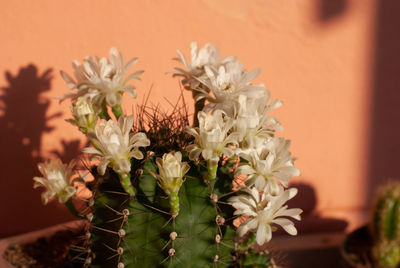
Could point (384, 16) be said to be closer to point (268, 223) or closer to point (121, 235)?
point (268, 223)

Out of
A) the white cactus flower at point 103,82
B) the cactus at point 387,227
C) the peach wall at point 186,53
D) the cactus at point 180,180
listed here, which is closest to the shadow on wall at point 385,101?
the peach wall at point 186,53

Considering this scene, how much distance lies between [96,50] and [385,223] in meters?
0.74

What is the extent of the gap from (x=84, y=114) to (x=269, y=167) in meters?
0.24

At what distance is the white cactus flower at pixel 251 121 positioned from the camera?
20.9 inches

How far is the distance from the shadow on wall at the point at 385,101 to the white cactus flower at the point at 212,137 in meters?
0.67

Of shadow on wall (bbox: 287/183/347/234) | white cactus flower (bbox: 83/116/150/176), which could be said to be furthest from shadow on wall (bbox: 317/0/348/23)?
white cactus flower (bbox: 83/116/150/176)

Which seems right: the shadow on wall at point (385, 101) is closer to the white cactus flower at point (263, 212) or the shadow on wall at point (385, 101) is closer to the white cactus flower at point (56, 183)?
the white cactus flower at point (263, 212)

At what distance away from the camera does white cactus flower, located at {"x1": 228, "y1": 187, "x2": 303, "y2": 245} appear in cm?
54

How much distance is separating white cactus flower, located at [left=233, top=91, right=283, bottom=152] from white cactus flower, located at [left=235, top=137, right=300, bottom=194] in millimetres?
13

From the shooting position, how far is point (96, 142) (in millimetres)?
500

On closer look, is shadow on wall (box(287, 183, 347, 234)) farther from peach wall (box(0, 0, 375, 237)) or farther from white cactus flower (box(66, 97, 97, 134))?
white cactus flower (box(66, 97, 97, 134))

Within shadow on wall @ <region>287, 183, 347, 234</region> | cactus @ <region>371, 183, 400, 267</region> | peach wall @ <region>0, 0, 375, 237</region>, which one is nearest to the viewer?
peach wall @ <region>0, 0, 375, 237</region>

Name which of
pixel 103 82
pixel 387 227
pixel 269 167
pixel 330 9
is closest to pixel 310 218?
pixel 387 227

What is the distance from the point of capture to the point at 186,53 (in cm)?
88
